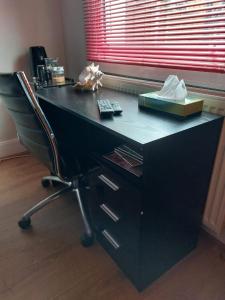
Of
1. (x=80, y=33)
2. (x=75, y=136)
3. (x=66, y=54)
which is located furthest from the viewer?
(x=66, y=54)

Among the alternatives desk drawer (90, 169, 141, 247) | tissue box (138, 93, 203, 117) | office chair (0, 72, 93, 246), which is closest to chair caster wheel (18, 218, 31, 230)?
office chair (0, 72, 93, 246)

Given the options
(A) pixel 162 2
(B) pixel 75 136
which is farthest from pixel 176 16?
(B) pixel 75 136

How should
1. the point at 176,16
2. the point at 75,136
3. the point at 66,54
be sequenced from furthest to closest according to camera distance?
the point at 66,54, the point at 75,136, the point at 176,16

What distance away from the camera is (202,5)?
1012 mm

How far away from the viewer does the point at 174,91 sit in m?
1.00

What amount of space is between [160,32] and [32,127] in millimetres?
878

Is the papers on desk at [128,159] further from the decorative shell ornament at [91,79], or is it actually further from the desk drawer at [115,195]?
the decorative shell ornament at [91,79]

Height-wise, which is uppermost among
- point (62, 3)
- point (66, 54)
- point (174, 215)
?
point (62, 3)

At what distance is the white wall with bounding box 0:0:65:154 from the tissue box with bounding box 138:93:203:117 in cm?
149

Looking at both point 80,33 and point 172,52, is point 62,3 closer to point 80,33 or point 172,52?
point 80,33

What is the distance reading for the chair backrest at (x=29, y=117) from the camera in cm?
96

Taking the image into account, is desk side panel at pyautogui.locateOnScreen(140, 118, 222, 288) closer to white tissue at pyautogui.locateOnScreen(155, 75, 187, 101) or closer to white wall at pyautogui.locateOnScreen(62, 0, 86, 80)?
white tissue at pyautogui.locateOnScreen(155, 75, 187, 101)

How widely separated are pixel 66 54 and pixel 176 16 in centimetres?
137

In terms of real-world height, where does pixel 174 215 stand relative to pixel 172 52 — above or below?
below
